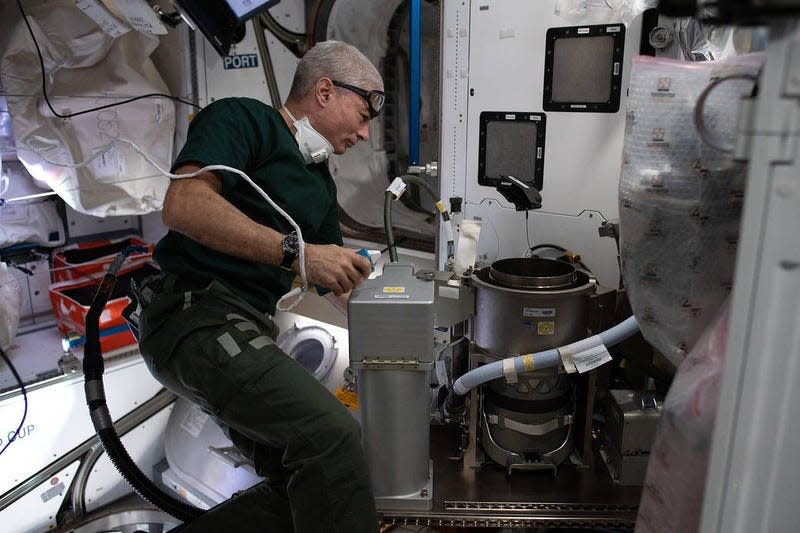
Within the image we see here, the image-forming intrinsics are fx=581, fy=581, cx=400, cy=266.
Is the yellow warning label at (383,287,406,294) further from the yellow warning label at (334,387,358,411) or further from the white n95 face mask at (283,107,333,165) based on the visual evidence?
the yellow warning label at (334,387,358,411)

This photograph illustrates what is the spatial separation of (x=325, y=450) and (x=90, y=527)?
6.38 ft

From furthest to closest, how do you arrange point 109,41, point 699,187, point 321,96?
point 109,41, point 321,96, point 699,187

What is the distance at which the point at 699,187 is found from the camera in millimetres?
1204

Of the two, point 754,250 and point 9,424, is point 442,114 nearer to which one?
point 754,250

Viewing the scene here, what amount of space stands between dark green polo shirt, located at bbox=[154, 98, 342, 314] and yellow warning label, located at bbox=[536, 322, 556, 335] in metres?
0.88

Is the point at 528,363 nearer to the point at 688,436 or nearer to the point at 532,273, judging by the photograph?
the point at 532,273

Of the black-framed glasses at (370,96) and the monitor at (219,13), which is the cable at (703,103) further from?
the monitor at (219,13)

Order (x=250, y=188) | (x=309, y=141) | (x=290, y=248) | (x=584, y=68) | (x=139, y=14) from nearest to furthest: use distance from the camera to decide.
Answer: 1. (x=290, y=248)
2. (x=250, y=188)
3. (x=309, y=141)
4. (x=584, y=68)
5. (x=139, y=14)

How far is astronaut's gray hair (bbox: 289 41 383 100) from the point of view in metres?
2.12

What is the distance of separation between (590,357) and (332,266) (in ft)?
2.88

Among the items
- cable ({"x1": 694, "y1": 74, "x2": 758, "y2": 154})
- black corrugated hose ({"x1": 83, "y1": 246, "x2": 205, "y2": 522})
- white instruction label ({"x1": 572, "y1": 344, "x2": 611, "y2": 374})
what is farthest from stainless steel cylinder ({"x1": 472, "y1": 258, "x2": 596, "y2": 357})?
black corrugated hose ({"x1": 83, "y1": 246, "x2": 205, "y2": 522})

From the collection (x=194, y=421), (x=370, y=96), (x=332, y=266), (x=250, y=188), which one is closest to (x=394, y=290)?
(x=332, y=266)

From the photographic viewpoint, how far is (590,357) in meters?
1.87

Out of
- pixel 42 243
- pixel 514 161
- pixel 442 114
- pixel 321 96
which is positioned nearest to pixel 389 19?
pixel 442 114
